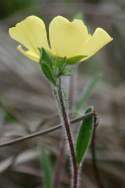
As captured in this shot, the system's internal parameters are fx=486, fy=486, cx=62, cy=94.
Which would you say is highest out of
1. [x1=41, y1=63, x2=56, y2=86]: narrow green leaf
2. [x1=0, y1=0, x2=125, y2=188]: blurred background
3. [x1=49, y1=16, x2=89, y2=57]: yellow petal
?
[x1=49, y1=16, x2=89, y2=57]: yellow petal

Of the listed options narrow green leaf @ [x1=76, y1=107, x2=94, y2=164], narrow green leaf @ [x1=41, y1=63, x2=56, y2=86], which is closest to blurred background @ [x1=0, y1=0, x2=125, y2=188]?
narrow green leaf @ [x1=76, y1=107, x2=94, y2=164]

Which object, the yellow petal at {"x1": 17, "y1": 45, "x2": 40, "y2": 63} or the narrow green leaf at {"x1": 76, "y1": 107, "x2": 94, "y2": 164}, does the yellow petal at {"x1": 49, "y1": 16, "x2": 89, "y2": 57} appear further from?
the narrow green leaf at {"x1": 76, "y1": 107, "x2": 94, "y2": 164}

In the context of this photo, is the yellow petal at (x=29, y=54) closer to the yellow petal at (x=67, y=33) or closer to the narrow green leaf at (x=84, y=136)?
the yellow petal at (x=67, y=33)

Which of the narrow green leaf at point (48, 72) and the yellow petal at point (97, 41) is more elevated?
the yellow petal at point (97, 41)

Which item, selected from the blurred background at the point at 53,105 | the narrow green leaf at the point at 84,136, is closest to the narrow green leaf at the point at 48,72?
the narrow green leaf at the point at 84,136

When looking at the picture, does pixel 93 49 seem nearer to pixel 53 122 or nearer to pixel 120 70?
pixel 53 122

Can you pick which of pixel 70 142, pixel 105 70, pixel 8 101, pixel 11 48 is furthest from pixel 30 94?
pixel 70 142

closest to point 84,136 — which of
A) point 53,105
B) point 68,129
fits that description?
point 68,129
